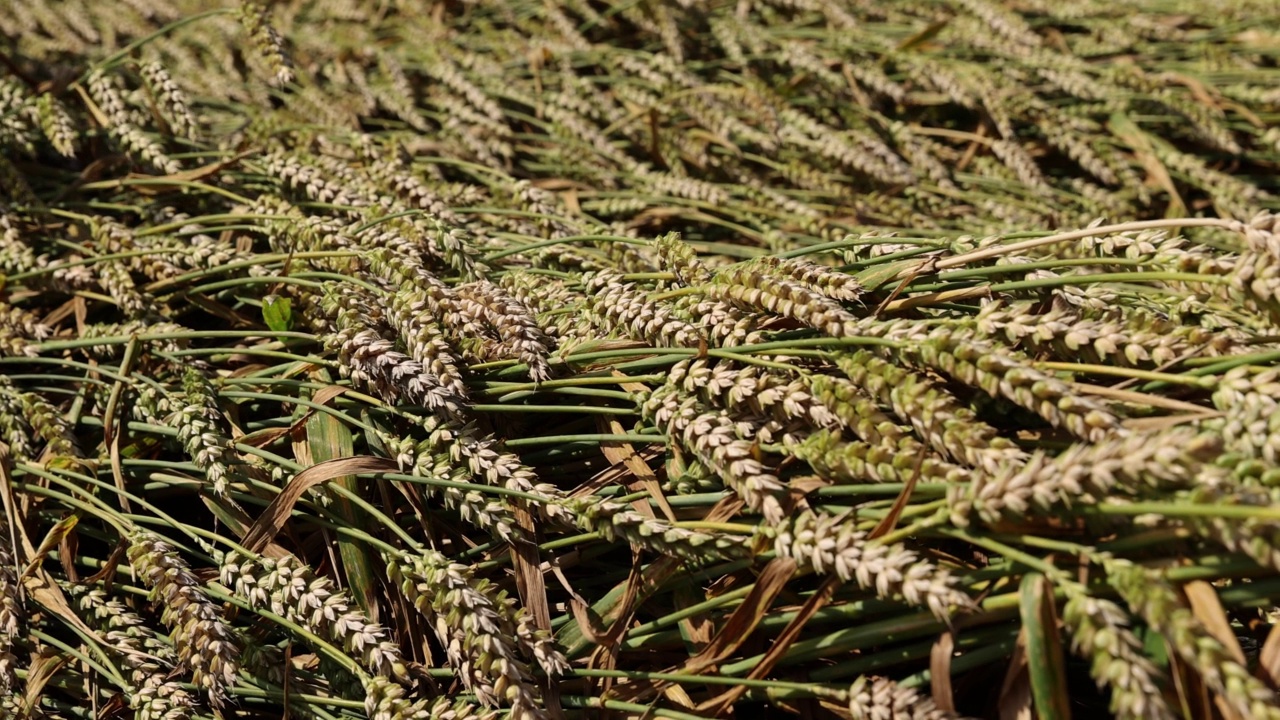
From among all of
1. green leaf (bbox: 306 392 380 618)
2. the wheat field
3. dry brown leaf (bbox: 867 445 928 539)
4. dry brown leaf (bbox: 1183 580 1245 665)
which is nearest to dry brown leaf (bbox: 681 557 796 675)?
the wheat field

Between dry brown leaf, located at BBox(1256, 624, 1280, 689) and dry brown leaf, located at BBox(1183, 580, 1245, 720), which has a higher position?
dry brown leaf, located at BBox(1183, 580, 1245, 720)

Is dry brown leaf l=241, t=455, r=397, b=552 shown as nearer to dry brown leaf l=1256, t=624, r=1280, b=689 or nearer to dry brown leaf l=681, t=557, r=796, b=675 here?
dry brown leaf l=681, t=557, r=796, b=675

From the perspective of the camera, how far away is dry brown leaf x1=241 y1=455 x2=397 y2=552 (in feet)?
5.26

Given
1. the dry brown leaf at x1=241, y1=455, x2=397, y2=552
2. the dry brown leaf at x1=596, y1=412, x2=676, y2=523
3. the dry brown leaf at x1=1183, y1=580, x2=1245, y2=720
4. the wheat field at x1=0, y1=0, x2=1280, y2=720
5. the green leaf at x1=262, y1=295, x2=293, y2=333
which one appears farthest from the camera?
the green leaf at x1=262, y1=295, x2=293, y2=333

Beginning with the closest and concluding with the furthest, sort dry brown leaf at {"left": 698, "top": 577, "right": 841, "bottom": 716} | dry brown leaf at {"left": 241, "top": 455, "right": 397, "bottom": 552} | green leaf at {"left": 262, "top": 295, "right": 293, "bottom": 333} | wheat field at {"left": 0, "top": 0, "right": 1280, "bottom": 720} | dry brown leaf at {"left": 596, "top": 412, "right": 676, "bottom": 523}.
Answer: wheat field at {"left": 0, "top": 0, "right": 1280, "bottom": 720}
dry brown leaf at {"left": 698, "top": 577, "right": 841, "bottom": 716}
dry brown leaf at {"left": 596, "top": 412, "right": 676, "bottom": 523}
dry brown leaf at {"left": 241, "top": 455, "right": 397, "bottom": 552}
green leaf at {"left": 262, "top": 295, "right": 293, "bottom": 333}

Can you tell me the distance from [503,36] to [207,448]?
2.33 metres

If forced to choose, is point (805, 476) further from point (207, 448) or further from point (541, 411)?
point (207, 448)

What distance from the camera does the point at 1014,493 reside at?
1081mm

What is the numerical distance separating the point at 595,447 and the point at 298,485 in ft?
1.64

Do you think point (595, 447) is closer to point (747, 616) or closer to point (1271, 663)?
point (747, 616)

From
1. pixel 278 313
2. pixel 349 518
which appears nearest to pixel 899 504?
pixel 349 518

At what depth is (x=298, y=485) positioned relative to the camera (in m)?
1.63

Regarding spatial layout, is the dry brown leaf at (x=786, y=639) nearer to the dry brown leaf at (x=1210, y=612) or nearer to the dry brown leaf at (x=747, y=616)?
the dry brown leaf at (x=747, y=616)

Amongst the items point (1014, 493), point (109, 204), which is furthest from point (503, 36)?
point (1014, 493)
